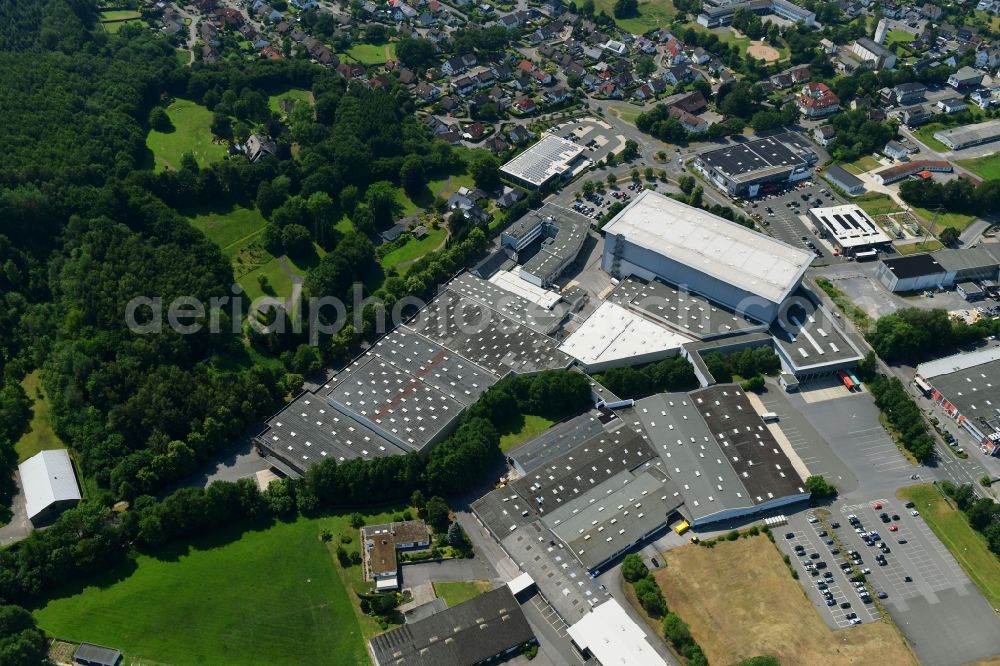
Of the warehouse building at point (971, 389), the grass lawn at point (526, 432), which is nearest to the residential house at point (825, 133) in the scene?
the warehouse building at point (971, 389)

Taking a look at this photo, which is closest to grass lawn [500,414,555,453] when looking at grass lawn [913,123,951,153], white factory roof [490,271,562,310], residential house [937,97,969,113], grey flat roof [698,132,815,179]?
white factory roof [490,271,562,310]

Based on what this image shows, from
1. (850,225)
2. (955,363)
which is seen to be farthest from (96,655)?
(850,225)

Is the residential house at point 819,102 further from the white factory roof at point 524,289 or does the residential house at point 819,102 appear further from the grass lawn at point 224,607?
the grass lawn at point 224,607

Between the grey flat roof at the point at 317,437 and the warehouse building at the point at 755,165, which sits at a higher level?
the warehouse building at the point at 755,165

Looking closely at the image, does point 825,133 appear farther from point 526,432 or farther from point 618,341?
point 526,432

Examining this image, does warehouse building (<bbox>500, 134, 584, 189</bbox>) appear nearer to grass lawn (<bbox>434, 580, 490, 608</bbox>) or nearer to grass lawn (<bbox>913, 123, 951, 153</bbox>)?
grass lawn (<bbox>913, 123, 951, 153</bbox>)
